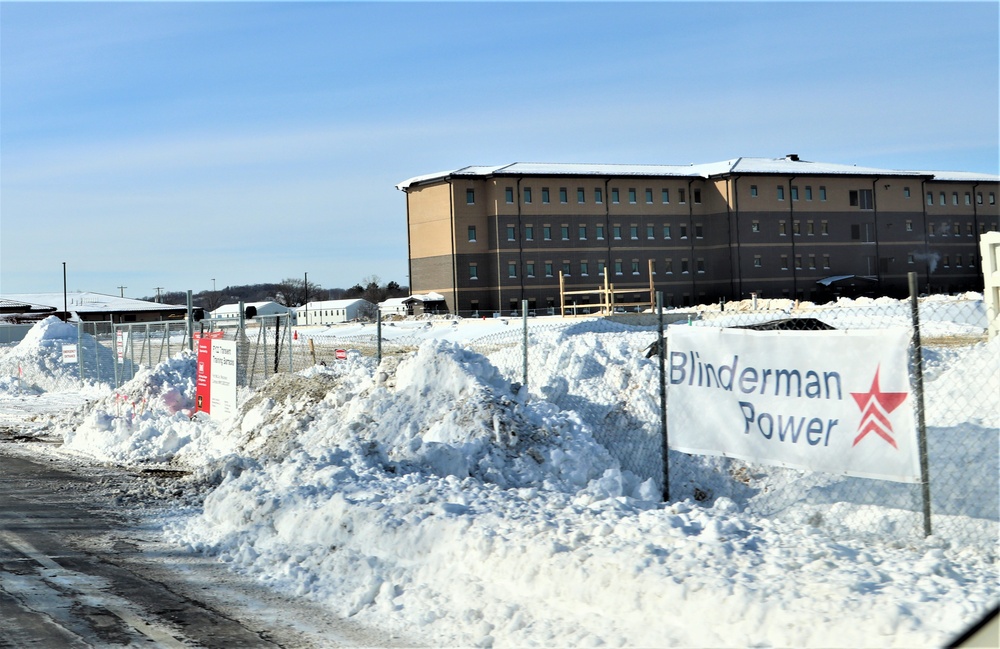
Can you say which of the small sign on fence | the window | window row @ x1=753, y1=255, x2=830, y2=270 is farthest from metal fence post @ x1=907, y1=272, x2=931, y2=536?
the window

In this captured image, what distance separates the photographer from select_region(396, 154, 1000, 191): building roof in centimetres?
7481

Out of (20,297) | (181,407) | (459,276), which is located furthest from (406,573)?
(20,297)

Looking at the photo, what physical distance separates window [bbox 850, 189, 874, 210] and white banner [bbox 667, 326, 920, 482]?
7828cm

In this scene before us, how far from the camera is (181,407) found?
1967cm

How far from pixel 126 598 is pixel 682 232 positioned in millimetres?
74344

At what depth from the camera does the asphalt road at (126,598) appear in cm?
641

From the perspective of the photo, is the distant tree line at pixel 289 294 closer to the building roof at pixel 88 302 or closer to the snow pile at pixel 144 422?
the building roof at pixel 88 302

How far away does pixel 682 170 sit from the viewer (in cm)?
8044

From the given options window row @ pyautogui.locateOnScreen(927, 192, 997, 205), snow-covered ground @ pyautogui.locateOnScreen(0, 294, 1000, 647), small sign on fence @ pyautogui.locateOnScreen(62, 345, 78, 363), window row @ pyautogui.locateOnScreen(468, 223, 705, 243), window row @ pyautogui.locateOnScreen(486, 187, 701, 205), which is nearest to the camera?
snow-covered ground @ pyautogui.locateOnScreen(0, 294, 1000, 647)

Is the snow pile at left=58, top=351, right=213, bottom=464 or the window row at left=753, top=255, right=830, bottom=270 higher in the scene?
the window row at left=753, top=255, right=830, bottom=270

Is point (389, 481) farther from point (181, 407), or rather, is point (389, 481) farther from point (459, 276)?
point (459, 276)

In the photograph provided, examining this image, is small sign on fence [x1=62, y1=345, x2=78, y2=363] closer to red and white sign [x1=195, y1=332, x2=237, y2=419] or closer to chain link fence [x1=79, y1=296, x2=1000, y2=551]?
chain link fence [x1=79, y1=296, x2=1000, y2=551]

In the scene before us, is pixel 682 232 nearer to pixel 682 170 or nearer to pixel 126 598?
pixel 682 170

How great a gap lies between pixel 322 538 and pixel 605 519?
8.70 ft
